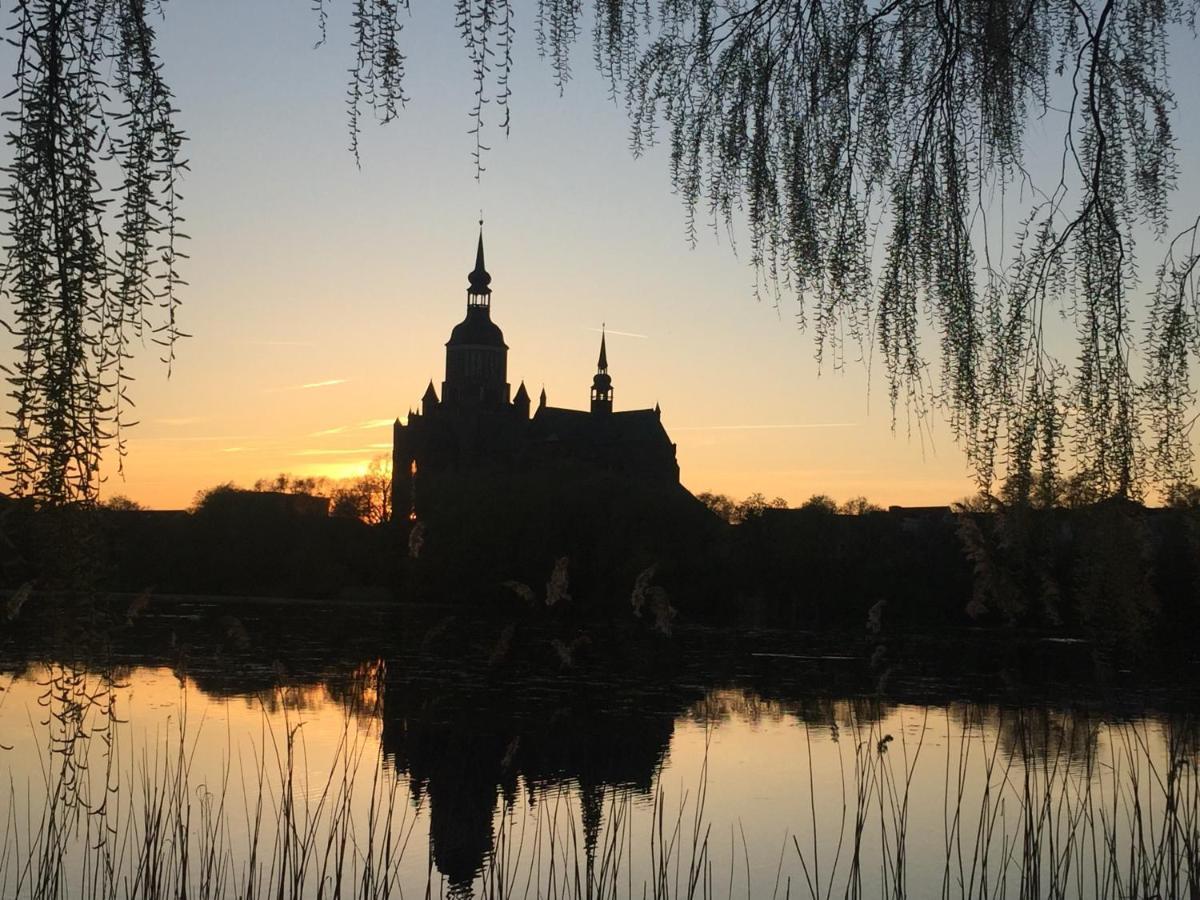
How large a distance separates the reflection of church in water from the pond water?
4019 centimetres

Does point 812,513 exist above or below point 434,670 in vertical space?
above

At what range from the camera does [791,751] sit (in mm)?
15195

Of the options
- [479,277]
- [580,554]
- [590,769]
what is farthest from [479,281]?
[590,769]

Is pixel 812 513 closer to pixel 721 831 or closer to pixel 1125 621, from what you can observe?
pixel 721 831

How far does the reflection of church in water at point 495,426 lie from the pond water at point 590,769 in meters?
40.2

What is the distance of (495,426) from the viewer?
68.4 m

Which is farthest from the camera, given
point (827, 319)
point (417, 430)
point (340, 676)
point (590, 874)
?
point (417, 430)

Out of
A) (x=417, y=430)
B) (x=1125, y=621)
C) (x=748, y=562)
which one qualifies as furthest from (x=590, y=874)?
(x=417, y=430)

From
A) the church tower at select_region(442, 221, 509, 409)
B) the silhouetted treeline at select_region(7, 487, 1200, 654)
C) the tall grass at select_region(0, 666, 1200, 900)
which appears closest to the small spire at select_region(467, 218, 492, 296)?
the church tower at select_region(442, 221, 509, 409)

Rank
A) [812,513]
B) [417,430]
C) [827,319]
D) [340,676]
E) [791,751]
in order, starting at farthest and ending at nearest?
1. [417,430]
2. [812,513]
3. [340,676]
4. [791,751]
5. [827,319]

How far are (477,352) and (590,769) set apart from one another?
5906 centimetres

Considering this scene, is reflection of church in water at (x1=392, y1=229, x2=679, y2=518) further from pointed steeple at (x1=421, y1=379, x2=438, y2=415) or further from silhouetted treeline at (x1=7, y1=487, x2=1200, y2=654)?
silhouetted treeline at (x1=7, y1=487, x2=1200, y2=654)

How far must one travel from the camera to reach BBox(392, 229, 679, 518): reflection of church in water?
6669 cm

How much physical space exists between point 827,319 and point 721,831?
10.3 m
